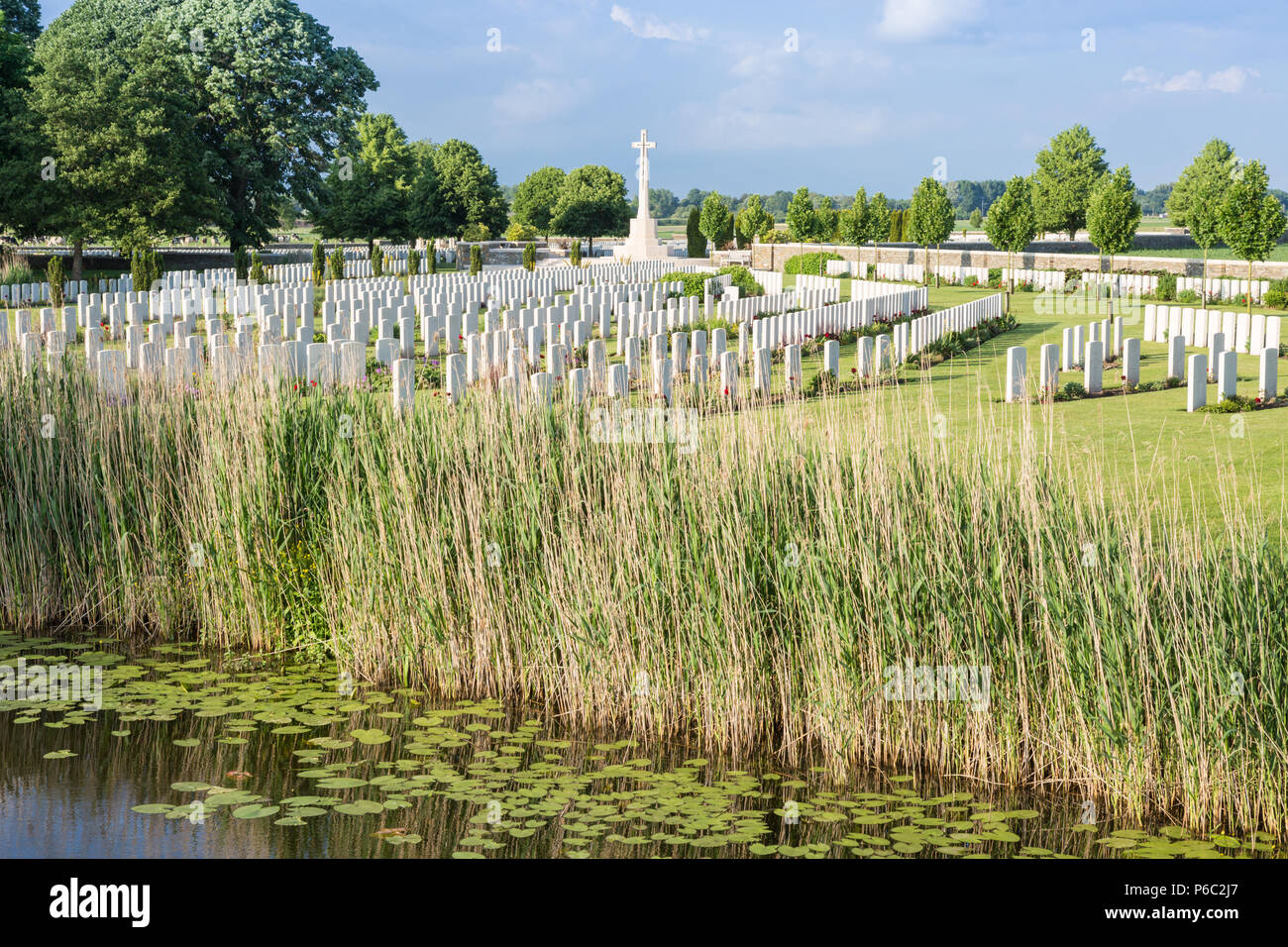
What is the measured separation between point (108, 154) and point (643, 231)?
27735mm

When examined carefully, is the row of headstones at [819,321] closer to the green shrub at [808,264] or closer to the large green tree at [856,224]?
the green shrub at [808,264]

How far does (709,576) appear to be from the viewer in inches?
243

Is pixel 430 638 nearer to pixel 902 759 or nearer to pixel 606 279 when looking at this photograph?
pixel 902 759

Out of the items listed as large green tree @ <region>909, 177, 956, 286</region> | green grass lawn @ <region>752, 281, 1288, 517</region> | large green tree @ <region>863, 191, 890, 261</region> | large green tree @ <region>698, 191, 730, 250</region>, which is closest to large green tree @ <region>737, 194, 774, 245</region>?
large green tree @ <region>698, 191, 730, 250</region>

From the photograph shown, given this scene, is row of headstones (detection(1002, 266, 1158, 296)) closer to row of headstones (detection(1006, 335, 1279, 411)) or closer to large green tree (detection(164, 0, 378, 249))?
row of headstones (detection(1006, 335, 1279, 411))

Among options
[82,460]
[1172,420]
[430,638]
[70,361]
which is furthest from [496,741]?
[1172,420]

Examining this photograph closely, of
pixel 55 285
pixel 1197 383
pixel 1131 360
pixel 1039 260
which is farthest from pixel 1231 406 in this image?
pixel 1039 260

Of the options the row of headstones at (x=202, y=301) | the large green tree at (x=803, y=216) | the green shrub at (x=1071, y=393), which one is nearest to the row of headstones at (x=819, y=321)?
the green shrub at (x=1071, y=393)

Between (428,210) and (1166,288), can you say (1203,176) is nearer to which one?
(1166,288)

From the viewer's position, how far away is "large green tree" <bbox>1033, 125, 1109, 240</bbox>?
61.2 meters

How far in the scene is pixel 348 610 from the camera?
23.4 feet

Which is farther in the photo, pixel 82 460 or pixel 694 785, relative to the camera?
pixel 82 460

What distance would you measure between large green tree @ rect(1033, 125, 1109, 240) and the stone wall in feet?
16.5
